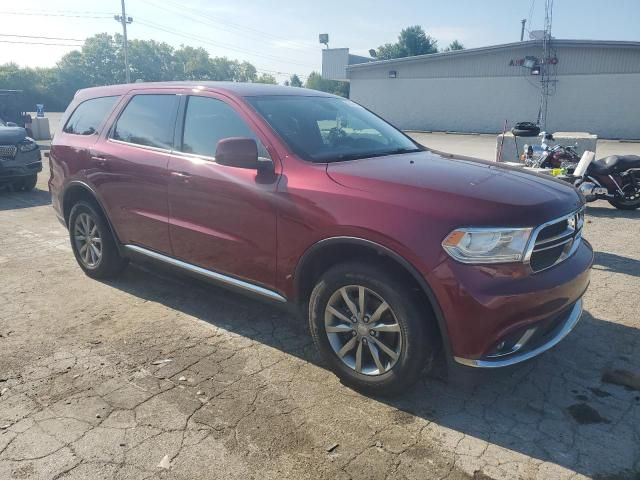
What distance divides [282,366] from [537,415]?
162 cm

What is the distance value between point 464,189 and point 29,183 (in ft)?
33.2

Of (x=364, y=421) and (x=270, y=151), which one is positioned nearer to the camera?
(x=364, y=421)

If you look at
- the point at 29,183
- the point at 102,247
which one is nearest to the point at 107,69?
the point at 29,183

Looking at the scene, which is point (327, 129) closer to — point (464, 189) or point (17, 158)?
point (464, 189)

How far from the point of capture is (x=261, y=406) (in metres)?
3.06

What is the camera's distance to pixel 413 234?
274cm

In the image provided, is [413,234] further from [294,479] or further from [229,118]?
[229,118]

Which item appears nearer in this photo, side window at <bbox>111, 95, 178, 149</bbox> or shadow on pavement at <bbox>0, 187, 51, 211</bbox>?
side window at <bbox>111, 95, 178, 149</bbox>

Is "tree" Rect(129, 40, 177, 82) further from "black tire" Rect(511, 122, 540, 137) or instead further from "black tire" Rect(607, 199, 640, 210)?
"black tire" Rect(607, 199, 640, 210)

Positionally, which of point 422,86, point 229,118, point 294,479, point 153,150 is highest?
point 422,86

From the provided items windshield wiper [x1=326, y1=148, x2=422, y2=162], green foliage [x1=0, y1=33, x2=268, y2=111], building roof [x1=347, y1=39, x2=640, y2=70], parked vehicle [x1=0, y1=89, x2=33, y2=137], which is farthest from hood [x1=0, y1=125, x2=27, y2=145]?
green foliage [x1=0, y1=33, x2=268, y2=111]

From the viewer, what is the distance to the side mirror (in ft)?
10.8

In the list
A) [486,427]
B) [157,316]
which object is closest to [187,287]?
[157,316]

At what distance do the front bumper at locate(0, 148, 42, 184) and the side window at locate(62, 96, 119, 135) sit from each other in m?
5.14
